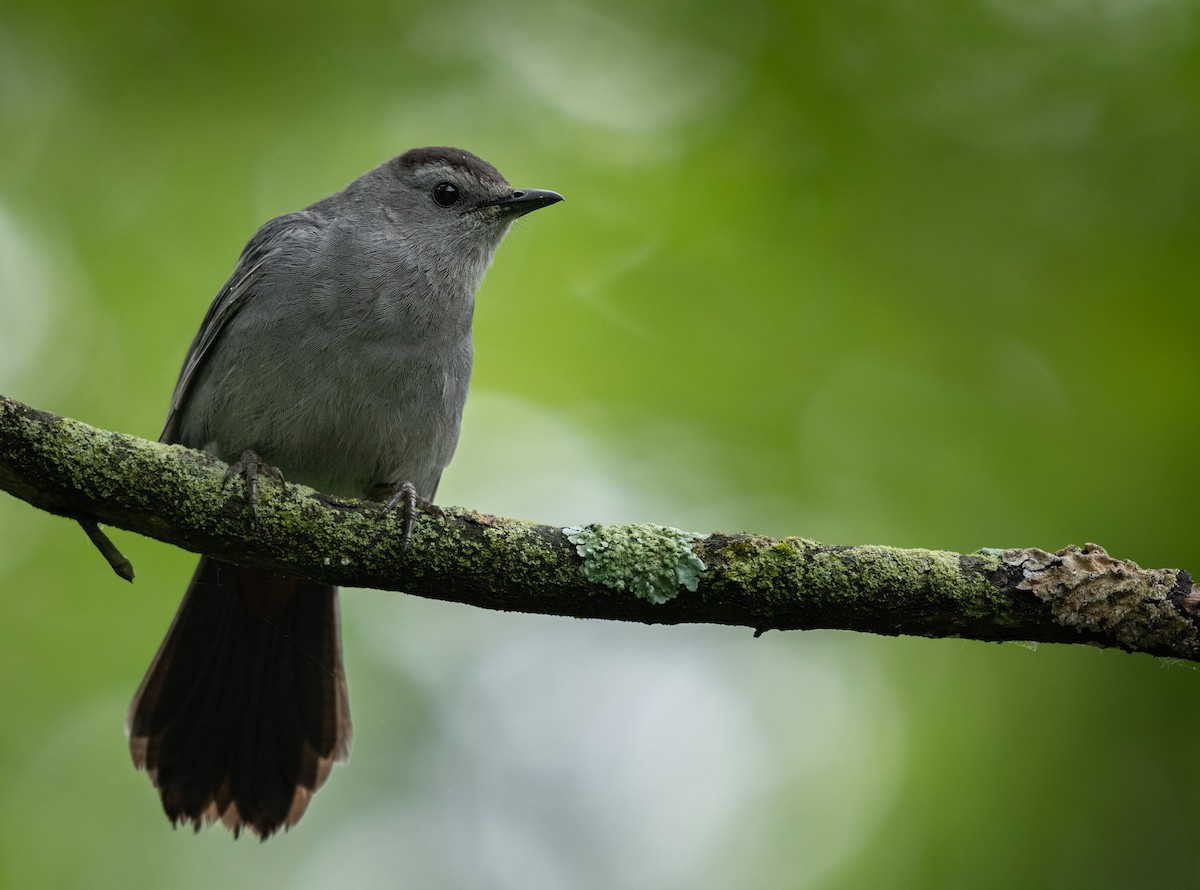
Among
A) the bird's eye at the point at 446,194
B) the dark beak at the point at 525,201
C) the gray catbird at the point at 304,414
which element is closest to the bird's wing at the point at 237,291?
the gray catbird at the point at 304,414

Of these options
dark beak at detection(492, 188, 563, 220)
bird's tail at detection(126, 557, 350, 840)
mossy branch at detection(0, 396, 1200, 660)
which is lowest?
bird's tail at detection(126, 557, 350, 840)

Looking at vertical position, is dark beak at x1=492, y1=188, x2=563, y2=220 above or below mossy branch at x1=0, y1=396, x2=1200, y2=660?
above

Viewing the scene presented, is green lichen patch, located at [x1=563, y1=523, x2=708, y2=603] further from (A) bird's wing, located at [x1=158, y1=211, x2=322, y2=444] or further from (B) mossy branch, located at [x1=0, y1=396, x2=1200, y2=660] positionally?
(A) bird's wing, located at [x1=158, y1=211, x2=322, y2=444]

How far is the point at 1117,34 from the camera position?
5.16 meters

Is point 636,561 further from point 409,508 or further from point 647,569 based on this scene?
point 409,508

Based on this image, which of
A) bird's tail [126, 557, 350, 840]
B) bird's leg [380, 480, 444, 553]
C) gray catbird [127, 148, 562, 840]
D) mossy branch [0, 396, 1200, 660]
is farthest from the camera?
bird's tail [126, 557, 350, 840]

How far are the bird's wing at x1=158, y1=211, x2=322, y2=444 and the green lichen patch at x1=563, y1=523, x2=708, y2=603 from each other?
7.74 ft

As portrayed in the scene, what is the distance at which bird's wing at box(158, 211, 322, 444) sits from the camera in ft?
16.4

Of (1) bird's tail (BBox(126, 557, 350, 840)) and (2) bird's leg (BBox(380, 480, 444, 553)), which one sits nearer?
(2) bird's leg (BBox(380, 480, 444, 553))

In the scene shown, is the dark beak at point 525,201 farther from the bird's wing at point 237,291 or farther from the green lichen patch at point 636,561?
the green lichen patch at point 636,561

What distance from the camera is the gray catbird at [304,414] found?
473 cm

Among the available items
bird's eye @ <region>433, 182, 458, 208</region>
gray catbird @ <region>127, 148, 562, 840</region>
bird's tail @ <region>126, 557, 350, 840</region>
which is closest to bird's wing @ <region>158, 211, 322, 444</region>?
gray catbird @ <region>127, 148, 562, 840</region>

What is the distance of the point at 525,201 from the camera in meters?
5.46

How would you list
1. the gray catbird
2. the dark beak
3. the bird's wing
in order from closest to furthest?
the gray catbird → the bird's wing → the dark beak
